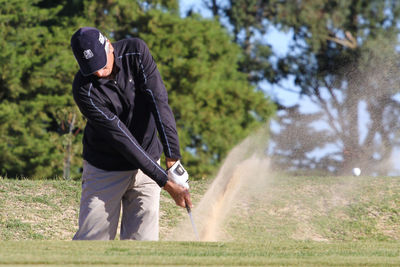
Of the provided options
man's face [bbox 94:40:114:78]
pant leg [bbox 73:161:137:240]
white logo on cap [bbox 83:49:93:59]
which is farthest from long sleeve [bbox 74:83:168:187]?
pant leg [bbox 73:161:137:240]

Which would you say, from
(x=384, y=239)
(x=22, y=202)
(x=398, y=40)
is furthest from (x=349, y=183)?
(x=398, y=40)

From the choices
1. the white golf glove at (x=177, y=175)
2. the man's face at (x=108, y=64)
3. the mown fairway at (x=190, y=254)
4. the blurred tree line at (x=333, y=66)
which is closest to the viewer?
the mown fairway at (x=190, y=254)

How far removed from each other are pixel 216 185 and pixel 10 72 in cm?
1764

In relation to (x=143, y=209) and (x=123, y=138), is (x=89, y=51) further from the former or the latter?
(x=143, y=209)

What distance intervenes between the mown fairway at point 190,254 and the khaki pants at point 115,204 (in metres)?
0.83

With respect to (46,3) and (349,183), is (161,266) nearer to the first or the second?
(349,183)

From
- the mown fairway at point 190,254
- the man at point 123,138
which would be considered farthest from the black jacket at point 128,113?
the mown fairway at point 190,254

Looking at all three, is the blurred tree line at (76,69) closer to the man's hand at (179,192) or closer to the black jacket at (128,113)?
the black jacket at (128,113)

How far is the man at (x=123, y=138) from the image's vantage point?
464 centimetres

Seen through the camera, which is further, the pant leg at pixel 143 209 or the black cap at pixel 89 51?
the pant leg at pixel 143 209

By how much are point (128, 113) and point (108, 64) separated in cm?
42

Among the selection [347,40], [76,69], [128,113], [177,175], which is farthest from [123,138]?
[347,40]

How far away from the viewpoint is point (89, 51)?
14.8 ft

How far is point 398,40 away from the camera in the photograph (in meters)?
26.6
